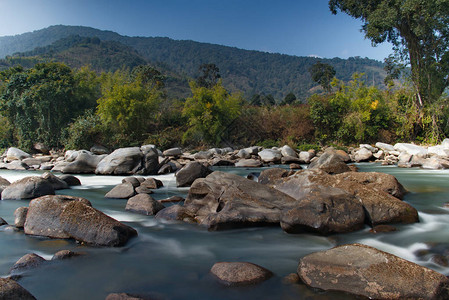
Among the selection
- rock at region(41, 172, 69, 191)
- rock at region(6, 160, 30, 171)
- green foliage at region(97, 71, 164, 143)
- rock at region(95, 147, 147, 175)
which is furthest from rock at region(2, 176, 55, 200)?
green foliage at region(97, 71, 164, 143)

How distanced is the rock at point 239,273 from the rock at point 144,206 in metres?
2.94

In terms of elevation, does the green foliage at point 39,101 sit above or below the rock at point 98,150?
above

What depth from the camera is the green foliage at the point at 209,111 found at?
20.3 meters

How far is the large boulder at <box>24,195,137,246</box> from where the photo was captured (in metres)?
4.38

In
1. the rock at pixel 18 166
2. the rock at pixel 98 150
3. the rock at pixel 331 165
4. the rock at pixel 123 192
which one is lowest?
the rock at pixel 18 166

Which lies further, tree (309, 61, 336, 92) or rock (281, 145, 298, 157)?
tree (309, 61, 336, 92)

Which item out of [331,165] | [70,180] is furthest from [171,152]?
[331,165]

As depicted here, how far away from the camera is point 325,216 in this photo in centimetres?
478

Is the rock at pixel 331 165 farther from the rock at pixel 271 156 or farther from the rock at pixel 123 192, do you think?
the rock at pixel 123 192

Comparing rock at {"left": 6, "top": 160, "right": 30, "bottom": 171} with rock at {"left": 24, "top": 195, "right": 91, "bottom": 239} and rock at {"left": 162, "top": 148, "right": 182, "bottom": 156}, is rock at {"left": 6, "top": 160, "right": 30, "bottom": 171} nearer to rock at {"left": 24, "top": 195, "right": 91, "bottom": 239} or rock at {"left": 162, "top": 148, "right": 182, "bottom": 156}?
rock at {"left": 162, "top": 148, "right": 182, "bottom": 156}

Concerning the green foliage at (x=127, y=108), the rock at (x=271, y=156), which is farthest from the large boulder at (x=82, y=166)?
the rock at (x=271, y=156)

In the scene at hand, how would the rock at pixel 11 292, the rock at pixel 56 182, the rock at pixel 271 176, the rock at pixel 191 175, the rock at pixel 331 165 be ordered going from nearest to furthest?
the rock at pixel 11 292
the rock at pixel 271 176
the rock at pixel 56 182
the rock at pixel 191 175
the rock at pixel 331 165

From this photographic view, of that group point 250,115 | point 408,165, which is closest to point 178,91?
point 250,115

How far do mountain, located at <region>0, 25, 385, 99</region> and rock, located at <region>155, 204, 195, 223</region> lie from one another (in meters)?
84.4
